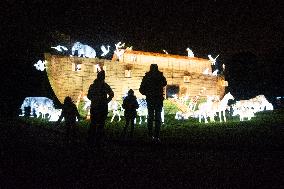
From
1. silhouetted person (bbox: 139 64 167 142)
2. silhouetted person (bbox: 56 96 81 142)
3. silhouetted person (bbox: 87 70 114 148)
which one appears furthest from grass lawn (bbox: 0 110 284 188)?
silhouetted person (bbox: 56 96 81 142)

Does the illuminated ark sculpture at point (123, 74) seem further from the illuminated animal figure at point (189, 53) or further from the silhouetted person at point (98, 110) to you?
the silhouetted person at point (98, 110)

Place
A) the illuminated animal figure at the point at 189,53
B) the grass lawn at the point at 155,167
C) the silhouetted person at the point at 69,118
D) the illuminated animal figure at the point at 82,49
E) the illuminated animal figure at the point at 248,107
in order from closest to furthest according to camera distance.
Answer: the grass lawn at the point at 155,167 → the silhouetted person at the point at 69,118 → the illuminated animal figure at the point at 248,107 → the illuminated animal figure at the point at 82,49 → the illuminated animal figure at the point at 189,53

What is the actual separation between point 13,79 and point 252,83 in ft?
153

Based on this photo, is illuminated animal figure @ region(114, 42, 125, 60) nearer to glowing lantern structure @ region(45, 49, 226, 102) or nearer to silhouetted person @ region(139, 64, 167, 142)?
glowing lantern structure @ region(45, 49, 226, 102)

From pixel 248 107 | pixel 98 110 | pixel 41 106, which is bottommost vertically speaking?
pixel 98 110

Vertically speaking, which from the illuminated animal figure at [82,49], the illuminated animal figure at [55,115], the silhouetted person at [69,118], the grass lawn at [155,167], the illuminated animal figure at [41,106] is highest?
the illuminated animal figure at [82,49]

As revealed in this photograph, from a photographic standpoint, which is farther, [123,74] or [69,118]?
[123,74]

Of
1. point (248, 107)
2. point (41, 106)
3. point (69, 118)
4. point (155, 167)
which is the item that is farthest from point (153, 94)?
point (41, 106)

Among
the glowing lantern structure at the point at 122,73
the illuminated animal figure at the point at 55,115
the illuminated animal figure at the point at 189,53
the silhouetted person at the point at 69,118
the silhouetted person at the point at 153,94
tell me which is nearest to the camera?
the silhouetted person at the point at 153,94

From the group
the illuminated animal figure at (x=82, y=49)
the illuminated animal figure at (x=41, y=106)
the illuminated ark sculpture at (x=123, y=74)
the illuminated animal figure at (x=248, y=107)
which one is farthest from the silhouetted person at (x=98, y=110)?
the illuminated animal figure at (x=82, y=49)

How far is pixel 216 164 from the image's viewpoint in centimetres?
748

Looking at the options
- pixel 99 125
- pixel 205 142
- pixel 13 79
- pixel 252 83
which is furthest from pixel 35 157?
pixel 252 83

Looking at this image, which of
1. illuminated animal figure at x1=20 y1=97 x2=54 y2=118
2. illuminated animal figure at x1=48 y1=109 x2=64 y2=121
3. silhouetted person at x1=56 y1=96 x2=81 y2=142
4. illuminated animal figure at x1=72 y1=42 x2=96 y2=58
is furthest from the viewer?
illuminated animal figure at x1=72 y1=42 x2=96 y2=58

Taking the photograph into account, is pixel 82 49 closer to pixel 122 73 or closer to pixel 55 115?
pixel 122 73
